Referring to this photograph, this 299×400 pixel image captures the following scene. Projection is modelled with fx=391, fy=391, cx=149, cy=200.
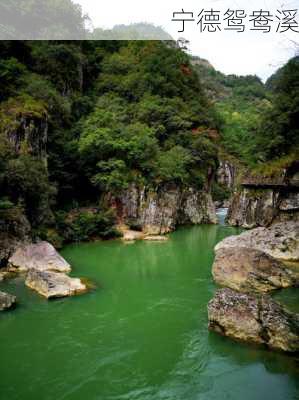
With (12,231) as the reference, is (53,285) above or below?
below

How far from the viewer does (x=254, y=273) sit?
12.1 meters

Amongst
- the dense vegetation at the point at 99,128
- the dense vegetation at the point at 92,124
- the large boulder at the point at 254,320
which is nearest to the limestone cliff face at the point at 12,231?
the dense vegetation at the point at 99,128

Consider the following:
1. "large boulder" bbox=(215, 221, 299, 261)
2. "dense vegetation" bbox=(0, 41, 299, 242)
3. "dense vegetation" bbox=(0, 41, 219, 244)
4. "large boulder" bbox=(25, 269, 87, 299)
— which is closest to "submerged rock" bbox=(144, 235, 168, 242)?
"dense vegetation" bbox=(0, 41, 299, 242)

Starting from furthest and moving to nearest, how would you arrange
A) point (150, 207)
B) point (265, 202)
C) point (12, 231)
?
point (265, 202) → point (150, 207) → point (12, 231)

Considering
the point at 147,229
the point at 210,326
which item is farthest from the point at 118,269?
the point at 147,229

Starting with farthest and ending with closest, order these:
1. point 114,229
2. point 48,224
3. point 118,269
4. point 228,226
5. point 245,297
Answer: point 228,226 < point 114,229 < point 48,224 < point 118,269 < point 245,297

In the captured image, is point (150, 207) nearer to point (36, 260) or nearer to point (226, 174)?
point (36, 260)

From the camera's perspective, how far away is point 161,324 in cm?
1006

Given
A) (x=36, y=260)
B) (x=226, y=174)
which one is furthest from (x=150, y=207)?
(x=226, y=174)

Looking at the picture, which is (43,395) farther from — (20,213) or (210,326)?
(20,213)

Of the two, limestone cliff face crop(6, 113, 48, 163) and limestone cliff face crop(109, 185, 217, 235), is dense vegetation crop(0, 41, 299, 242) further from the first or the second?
limestone cliff face crop(109, 185, 217, 235)

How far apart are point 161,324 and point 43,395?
151 inches

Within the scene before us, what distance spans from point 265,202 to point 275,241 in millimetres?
8836

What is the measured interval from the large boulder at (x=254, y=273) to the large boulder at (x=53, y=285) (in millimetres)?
4741
